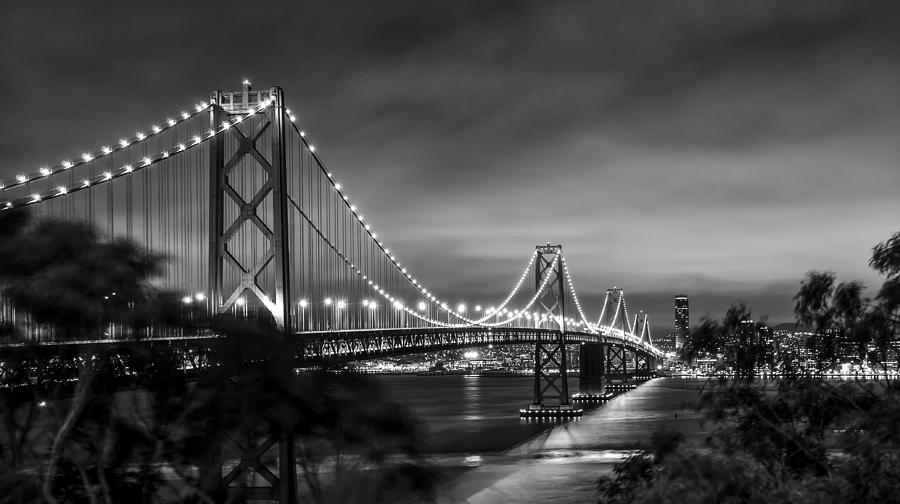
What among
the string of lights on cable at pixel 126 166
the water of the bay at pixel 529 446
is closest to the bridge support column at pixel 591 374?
the water of the bay at pixel 529 446

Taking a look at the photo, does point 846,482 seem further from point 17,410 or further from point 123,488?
point 17,410

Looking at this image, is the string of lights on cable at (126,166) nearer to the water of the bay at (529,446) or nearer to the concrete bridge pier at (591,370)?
the water of the bay at (529,446)

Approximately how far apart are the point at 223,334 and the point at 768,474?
8.63 metres

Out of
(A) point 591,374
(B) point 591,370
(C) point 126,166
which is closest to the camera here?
(C) point 126,166

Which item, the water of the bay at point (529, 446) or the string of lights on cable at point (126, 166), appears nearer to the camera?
the string of lights on cable at point (126, 166)

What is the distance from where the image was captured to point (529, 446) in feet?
170

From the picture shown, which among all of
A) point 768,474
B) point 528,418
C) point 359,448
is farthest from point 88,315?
point 528,418

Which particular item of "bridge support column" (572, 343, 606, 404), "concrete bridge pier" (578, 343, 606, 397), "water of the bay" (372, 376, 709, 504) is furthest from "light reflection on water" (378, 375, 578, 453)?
"concrete bridge pier" (578, 343, 606, 397)

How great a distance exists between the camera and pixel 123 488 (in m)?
13.9

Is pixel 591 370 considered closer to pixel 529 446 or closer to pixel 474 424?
pixel 474 424

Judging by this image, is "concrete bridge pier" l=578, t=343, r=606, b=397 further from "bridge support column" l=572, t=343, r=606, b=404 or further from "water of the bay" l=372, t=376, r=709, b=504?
"water of the bay" l=372, t=376, r=709, b=504

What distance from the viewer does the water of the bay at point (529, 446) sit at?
3516cm

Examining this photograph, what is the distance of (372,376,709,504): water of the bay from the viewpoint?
115 ft

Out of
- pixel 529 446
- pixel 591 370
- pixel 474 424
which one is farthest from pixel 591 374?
pixel 529 446
